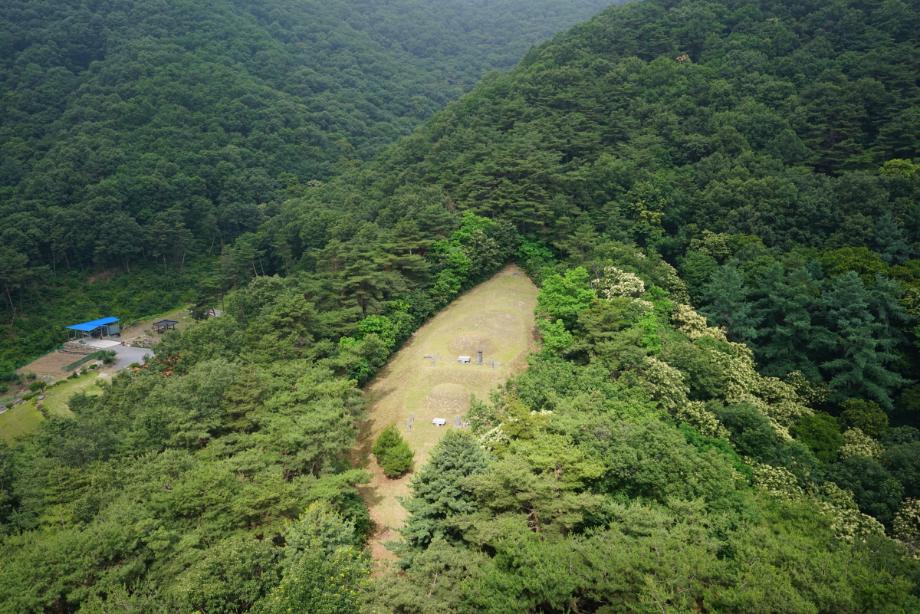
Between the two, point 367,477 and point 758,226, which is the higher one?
point 758,226

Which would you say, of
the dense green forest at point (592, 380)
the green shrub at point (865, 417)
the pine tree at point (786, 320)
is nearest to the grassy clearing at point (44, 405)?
the dense green forest at point (592, 380)

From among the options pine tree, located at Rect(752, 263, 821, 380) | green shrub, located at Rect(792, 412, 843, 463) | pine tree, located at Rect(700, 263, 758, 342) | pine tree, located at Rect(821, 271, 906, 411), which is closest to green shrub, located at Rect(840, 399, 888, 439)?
pine tree, located at Rect(821, 271, 906, 411)

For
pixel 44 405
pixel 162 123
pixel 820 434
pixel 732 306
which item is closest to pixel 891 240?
pixel 732 306

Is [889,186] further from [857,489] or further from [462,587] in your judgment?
[462,587]

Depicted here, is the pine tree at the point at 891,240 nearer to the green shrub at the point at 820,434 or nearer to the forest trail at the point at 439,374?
the green shrub at the point at 820,434

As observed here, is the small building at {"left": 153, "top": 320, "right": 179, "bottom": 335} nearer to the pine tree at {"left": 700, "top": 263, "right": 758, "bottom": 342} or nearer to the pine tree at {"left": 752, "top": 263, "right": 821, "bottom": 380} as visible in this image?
the pine tree at {"left": 700, "top": 263, "right": 758, "bottom": 342}

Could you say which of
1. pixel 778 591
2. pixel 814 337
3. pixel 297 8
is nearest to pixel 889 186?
pixel 814 337

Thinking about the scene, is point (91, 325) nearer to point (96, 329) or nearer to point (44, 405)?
point (96, 329)
